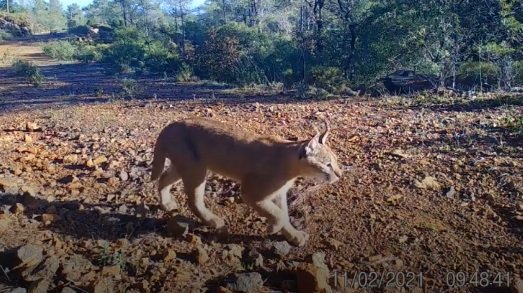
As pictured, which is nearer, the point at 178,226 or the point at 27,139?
the point at 178,226

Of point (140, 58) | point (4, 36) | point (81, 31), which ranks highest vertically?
point (81, 31)

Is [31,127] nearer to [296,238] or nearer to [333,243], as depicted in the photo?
[296,238]

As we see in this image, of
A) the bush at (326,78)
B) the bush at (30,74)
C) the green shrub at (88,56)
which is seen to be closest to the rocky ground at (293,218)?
the bush at (326,78)

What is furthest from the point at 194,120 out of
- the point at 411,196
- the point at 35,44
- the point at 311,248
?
the point at 35,44

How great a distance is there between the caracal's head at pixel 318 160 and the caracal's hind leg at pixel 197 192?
1046 millimetres

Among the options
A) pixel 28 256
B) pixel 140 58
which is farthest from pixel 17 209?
pixel 140 58

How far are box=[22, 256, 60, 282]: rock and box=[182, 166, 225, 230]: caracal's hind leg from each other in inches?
56.0

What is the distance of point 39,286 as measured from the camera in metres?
3.79

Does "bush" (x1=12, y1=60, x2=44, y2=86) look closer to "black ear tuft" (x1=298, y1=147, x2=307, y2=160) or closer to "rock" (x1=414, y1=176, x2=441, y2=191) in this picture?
"black ear tuft" (x1=298, y1=147, x2=307, y2=160)

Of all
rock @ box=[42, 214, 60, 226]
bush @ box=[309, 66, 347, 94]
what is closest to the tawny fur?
rock @ box=[42, 214, 60, 226]

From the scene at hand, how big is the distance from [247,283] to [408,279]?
4.34ft

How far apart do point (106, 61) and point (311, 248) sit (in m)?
23.9

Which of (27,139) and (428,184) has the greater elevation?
(27,139)

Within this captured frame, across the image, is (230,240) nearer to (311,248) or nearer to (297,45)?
(311,248)
